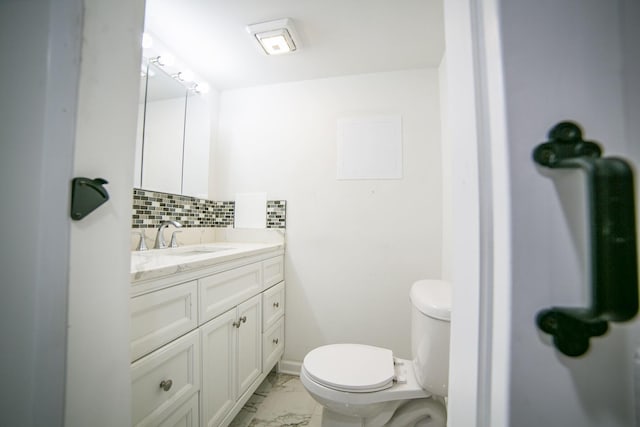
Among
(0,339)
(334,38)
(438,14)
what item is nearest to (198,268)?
(0,339)

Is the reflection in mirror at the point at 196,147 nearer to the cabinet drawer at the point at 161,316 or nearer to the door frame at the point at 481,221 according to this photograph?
the cabinet drawer at the point at 161,316

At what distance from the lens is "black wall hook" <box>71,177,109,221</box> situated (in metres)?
0.34

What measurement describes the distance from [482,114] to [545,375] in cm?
32

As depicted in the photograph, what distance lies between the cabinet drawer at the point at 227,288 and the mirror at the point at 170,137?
777mm

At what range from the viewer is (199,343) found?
873 millimetres

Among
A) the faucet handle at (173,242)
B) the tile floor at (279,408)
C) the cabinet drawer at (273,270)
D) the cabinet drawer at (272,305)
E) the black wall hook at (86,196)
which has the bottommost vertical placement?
the tile floor at (279,408)

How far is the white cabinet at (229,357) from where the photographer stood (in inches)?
36.3

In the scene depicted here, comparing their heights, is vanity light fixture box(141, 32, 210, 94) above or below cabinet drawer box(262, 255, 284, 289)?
above

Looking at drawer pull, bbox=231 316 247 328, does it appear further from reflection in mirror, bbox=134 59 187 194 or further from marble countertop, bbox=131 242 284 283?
reflection in mirror, bbox=134 59 187 194

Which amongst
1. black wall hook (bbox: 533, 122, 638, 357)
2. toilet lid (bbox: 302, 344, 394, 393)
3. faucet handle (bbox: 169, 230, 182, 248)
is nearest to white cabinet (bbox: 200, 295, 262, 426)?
toilet lid (bbox: 302, 344, 394, 393)

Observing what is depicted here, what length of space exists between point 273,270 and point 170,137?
1121 mm

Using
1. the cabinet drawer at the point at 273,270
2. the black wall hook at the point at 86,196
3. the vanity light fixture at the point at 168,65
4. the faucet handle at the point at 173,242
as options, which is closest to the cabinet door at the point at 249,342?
the cabinet drawer at the point at 273,270

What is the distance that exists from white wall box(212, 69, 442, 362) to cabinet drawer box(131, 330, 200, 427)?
87 cm

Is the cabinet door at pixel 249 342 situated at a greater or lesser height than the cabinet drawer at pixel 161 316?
lesser
